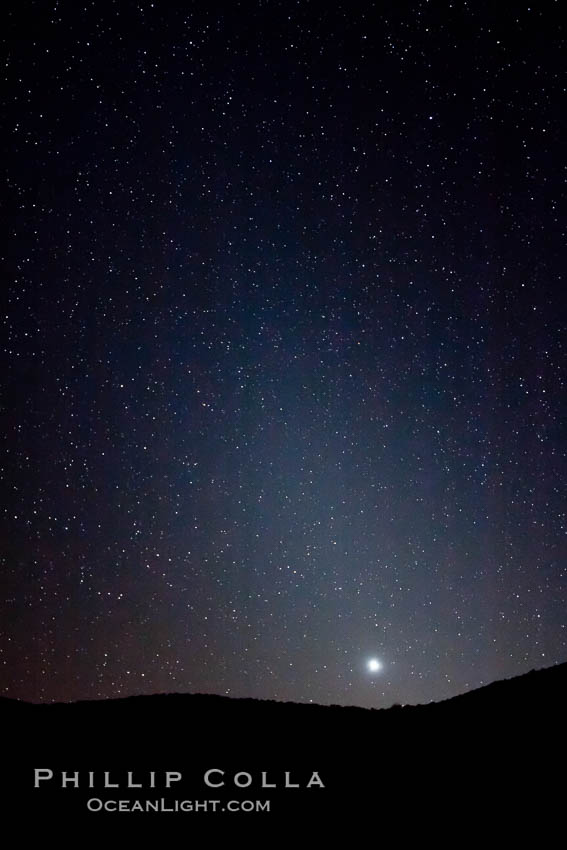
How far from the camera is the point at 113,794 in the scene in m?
7.33

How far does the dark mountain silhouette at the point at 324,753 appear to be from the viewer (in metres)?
6.86

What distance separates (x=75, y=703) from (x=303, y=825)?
19.1 ft

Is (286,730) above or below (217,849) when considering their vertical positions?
above

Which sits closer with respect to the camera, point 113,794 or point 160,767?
point 113,794

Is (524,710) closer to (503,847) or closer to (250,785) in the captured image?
(503,847)

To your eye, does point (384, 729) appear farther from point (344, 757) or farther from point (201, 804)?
point (201, 804)

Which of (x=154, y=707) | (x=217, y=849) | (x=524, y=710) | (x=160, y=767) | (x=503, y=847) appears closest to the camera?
(x=503, y=847)

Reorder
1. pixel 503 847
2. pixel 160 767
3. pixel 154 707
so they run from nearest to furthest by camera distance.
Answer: pixel 503 847, pixel 160 767, pixel 154 707

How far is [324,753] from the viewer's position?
833 cm

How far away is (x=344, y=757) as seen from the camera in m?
8.16

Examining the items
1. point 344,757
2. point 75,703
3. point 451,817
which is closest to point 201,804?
point 344,757

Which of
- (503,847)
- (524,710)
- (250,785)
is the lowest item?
(503,847)

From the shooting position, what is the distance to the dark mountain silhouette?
686 centimetres

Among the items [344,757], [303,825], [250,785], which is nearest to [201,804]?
[250,785]
